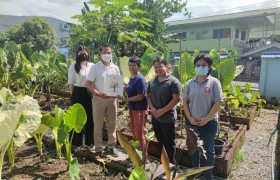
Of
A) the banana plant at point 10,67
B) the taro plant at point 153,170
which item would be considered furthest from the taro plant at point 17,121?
the banana plant at point 10,67

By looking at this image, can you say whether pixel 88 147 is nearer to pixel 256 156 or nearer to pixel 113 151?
pixel 113 151

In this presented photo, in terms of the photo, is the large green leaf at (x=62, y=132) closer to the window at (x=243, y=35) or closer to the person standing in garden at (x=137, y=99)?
the person standing in garden at (x=137, y=99)

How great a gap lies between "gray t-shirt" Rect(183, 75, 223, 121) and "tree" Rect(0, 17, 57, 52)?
23130 millimetres

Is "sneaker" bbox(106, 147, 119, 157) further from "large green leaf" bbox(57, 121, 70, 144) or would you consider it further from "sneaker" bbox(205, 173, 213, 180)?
"sneaker" bbox(205, 173, 213, 180)

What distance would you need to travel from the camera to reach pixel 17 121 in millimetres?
2197

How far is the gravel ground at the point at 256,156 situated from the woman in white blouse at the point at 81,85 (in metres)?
2.20

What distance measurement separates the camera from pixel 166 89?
3242 mm

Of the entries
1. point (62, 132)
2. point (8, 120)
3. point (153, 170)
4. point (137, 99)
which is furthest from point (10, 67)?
point (153, 170)

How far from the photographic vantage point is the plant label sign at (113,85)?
3682 millimetres

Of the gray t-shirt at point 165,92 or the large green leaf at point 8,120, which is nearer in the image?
the large green leaf at point 8,120

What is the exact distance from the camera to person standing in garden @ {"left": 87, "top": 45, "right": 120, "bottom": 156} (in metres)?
3.68

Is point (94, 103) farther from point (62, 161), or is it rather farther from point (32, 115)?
point (32, 115)

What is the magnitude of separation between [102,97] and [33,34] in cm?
2349

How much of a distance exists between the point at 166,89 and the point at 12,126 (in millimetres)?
1758
